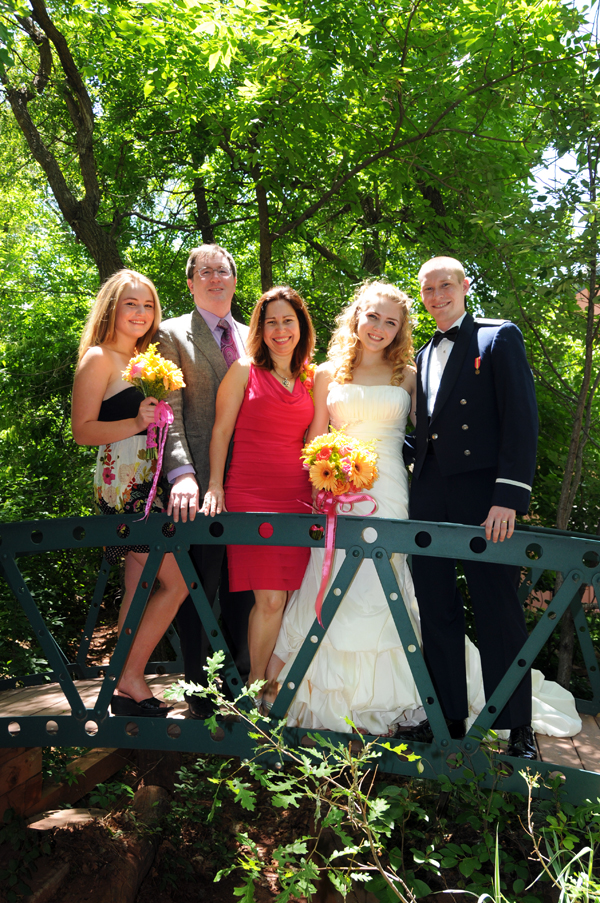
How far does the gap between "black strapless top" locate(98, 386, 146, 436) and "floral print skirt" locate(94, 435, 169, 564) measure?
4.7 inches

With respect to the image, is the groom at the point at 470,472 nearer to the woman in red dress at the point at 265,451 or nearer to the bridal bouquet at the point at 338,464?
the bridal bouquet at the point at 338,464

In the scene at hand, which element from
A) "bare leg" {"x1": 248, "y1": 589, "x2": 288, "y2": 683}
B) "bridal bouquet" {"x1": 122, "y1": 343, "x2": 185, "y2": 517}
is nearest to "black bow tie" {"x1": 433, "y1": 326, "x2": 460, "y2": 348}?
"bridal bouquet" {"x1": 122, "y1": 343, "x2": 185, "y2": 517}

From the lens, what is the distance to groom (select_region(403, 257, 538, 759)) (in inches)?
120

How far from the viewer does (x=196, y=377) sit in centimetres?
354

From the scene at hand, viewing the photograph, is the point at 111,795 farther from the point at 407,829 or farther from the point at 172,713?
the point at 407,829

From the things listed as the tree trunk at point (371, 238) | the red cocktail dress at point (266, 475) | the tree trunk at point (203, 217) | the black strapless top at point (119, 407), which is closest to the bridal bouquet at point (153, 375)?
the black strapless top at point (119, 407)

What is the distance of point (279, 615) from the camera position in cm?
353

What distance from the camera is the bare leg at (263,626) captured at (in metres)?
3.48

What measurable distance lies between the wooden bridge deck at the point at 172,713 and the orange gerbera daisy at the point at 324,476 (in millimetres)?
1443

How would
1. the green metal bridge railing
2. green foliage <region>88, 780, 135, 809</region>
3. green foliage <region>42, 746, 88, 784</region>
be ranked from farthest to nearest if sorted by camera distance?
green foliage <region>42, 746, 88, 784</region>
green foliage <region>88, 780, 135, 809</region>
the green metal bridge railing

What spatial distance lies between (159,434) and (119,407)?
0.91 feet

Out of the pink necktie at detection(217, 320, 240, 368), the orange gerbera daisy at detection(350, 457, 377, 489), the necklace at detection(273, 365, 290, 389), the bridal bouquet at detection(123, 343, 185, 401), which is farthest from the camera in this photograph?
the pink necktie at detection(217, 320, 240, 368)

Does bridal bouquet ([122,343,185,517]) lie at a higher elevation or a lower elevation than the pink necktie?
lower

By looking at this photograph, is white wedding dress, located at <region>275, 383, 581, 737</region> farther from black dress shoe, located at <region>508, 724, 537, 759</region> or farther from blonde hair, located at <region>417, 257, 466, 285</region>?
blonde hair, located at <region>417, 257, 466, 285</region>
